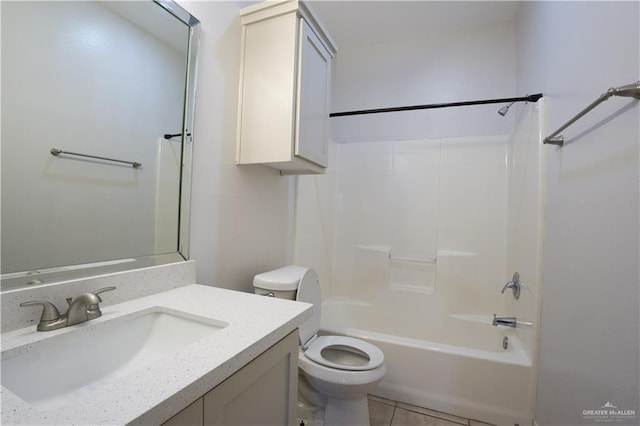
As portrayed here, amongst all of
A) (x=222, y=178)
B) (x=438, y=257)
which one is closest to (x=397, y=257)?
(x=438, y=257)

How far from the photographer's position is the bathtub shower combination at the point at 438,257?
1582mm

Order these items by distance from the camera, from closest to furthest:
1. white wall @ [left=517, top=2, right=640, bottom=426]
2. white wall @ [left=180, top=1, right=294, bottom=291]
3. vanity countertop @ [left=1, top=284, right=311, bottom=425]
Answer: vanity countertop @ [left=1, top=284, right=311, bottom=425] < white wall @ [left=517, top=2, right=640, bottom=426] < white wall @ [left=180, top=1, right=294, bottom=291]

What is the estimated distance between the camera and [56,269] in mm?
789

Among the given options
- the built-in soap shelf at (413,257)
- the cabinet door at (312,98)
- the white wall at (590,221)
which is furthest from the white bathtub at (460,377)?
the cabinet door at (312,98)

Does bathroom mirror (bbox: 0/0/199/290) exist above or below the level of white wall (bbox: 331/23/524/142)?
below

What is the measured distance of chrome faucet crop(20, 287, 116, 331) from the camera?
0.68 meters

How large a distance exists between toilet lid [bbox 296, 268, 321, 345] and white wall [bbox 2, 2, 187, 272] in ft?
2.10

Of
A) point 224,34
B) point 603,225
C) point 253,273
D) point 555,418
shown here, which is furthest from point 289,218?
point 555,418

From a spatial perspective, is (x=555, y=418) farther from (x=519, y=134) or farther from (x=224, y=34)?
(x=224, y=34)

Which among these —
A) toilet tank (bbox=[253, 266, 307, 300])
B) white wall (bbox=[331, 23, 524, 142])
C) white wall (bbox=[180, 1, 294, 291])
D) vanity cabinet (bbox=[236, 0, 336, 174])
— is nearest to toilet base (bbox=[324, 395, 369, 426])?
toilet tank (bbox=[253, 266, 307, 300])

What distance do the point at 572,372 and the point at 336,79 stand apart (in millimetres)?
2653

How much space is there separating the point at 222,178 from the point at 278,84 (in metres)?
0.51

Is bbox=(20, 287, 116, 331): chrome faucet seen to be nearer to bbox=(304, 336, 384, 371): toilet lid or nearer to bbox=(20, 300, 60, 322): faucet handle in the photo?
bbox=(20, 300, 60, 322): faucet handle

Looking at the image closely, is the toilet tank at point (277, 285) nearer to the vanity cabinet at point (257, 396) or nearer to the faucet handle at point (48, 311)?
the vanity cabinet at point (257, 396)
